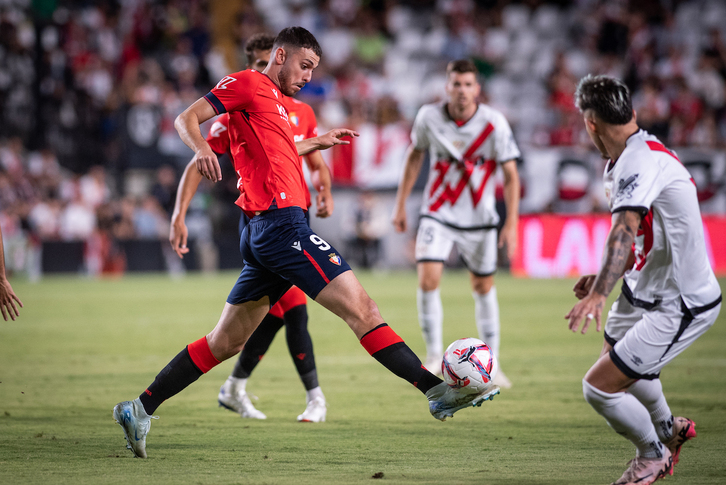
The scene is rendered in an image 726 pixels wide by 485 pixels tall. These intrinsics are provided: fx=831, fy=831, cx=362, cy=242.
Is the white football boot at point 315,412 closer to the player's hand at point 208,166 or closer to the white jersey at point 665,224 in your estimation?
the player's hand at point 208,166

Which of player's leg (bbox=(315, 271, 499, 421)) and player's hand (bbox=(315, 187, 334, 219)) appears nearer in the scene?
player's leg (bbox=(315, 271, 499, 421))

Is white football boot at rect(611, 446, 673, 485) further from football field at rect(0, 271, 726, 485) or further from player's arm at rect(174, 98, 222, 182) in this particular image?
player's arm at rect(174, 98, 222, 182)

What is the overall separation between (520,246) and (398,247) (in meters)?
4.20

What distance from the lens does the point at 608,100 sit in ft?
12.4

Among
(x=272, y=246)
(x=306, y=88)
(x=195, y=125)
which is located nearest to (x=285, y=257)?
(x=272, y=246)

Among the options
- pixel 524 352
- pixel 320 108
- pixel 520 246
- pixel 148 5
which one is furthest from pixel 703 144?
pixel 148 5

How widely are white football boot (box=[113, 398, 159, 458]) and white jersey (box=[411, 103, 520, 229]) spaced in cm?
358

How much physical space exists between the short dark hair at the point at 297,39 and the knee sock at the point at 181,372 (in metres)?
1.72

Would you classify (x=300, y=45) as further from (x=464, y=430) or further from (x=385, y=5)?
(x=385, y=5)

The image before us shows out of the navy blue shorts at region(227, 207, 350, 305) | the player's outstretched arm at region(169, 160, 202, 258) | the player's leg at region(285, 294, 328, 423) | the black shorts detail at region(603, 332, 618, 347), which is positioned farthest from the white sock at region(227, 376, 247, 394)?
the black shorts detail at region(603, 332, 618, 347)

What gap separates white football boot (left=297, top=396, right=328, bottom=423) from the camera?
17.9 ft

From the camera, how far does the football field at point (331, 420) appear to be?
163 inches

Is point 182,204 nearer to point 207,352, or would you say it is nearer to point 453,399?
point 207,352

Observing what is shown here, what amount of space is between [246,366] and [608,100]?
318 cm
